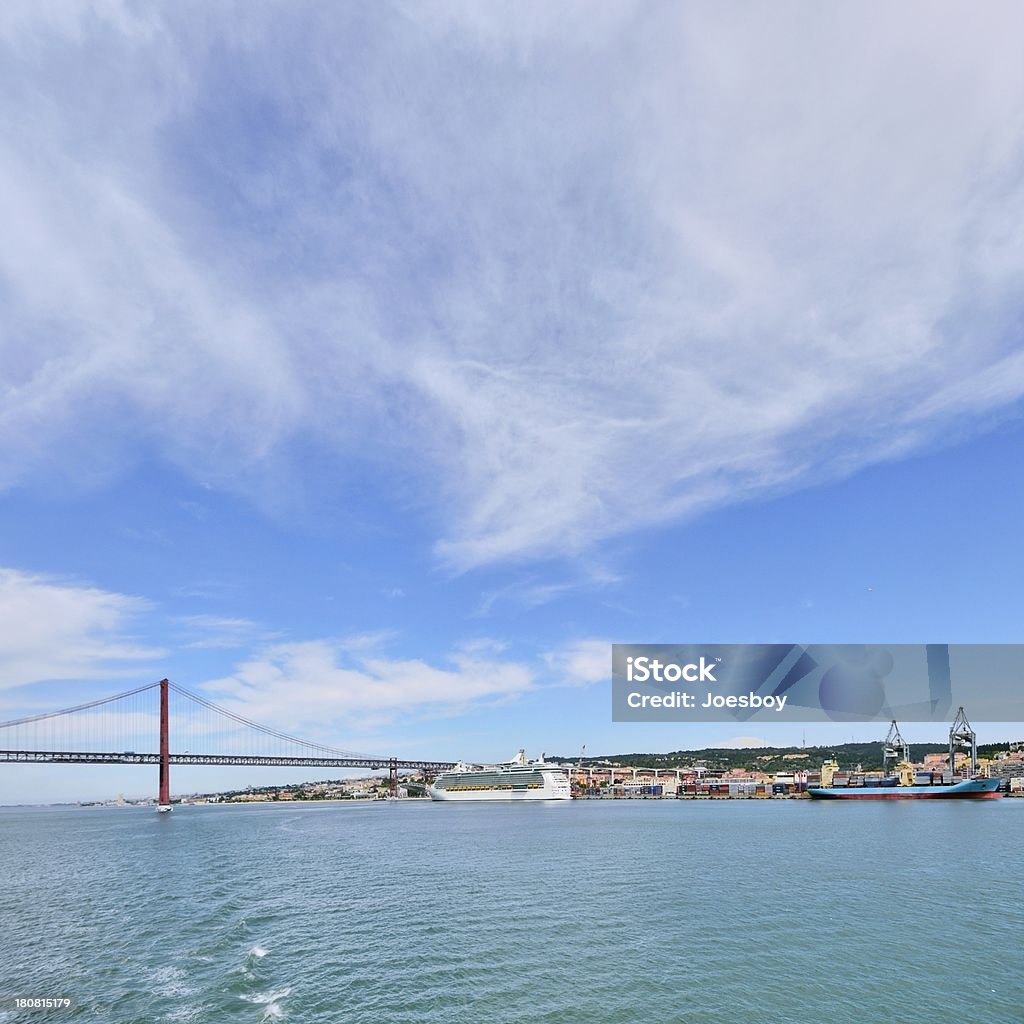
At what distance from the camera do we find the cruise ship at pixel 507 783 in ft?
527

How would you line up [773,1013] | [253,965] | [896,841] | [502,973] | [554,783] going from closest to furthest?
1. [773,1013]
2. [502,973]
3. [253,965]
4. [896,841]
5. [554,783]

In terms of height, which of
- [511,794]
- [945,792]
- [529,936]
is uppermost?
[529,936]

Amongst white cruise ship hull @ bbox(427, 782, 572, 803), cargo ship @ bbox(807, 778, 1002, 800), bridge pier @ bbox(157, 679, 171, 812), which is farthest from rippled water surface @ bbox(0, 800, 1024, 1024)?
white cruise ship hull @ bbox(427, 782, 572, 803)

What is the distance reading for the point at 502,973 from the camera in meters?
20.9

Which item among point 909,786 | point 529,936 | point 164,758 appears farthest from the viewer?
point 909,786

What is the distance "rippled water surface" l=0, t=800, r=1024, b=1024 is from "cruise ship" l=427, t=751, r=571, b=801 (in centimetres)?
11589

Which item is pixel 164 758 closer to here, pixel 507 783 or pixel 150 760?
pixel 150 760

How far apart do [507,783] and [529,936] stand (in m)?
147

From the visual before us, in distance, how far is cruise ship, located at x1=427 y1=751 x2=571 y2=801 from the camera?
16062cm

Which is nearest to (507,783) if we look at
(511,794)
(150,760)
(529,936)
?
(511,794)

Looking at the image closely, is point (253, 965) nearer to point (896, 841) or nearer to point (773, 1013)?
point (773, 1013)

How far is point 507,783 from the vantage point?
538ft

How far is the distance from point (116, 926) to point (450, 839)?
37.7m

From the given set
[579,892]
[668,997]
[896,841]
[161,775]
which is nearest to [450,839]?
[579,892]
